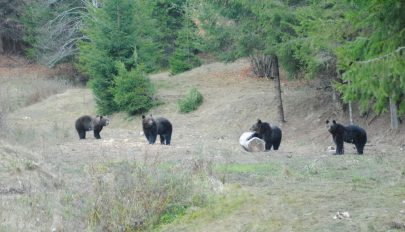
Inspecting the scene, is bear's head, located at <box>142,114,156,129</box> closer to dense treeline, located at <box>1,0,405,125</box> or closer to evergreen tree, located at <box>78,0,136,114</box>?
dense treeline, located at <box>1,0,405,125</box>

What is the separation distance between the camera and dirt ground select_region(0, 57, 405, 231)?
14.9m

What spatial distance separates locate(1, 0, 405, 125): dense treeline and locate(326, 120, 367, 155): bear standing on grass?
156 centimetres

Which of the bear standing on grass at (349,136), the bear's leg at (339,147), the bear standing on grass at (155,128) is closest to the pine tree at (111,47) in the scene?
the bear standing on grass at (155,128)

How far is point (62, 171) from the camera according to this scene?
52.5ft

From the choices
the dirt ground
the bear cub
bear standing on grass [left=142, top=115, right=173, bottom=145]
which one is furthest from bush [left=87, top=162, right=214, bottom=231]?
bear standing on grass [left=142, top=115, right=173, bottom=145]

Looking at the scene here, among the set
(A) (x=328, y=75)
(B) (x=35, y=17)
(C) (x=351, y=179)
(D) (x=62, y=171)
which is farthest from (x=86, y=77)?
(C) (x=351, y=179)

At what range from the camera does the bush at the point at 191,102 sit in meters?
37.1

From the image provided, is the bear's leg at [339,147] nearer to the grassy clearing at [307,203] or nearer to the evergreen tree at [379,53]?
the grassy clearing at [307,203]

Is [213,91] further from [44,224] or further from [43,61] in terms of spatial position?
[44,224]

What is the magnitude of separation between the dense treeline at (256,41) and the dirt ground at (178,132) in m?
1.64

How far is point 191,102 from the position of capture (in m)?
37.1

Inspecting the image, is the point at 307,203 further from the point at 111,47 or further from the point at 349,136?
the point at 111,47

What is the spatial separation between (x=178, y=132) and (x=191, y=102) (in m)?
5.17

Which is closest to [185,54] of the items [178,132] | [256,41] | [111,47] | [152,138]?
[111,47]
